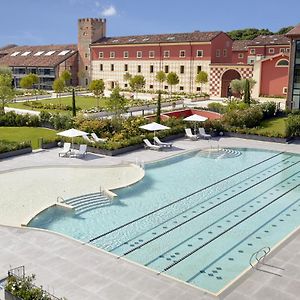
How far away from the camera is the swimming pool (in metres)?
11.8

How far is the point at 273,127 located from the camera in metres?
31.9

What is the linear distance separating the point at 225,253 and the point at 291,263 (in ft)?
6.55

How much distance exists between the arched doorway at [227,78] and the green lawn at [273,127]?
16.0 metres

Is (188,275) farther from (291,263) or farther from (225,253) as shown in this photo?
(291,263)

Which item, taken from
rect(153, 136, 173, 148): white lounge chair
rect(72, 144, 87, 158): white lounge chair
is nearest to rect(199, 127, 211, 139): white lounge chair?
rect(153, 136, 173, 148): white lounge chair

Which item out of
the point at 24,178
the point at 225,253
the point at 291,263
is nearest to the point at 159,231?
the point at 225,253

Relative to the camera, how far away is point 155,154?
24172 millimetres

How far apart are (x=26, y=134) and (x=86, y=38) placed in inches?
1462

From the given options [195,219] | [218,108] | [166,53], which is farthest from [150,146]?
[166,53]

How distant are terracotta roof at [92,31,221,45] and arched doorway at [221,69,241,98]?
479 centimetres

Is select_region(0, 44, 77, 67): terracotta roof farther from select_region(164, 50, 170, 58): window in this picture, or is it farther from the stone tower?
select_region(164, 50, 170, 58): window

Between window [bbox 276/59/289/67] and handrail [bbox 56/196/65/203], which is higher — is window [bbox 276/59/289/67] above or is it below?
above

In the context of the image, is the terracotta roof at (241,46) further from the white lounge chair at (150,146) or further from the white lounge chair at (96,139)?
the white lounge chair at (96,139)

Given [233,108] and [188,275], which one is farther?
[233,108]
